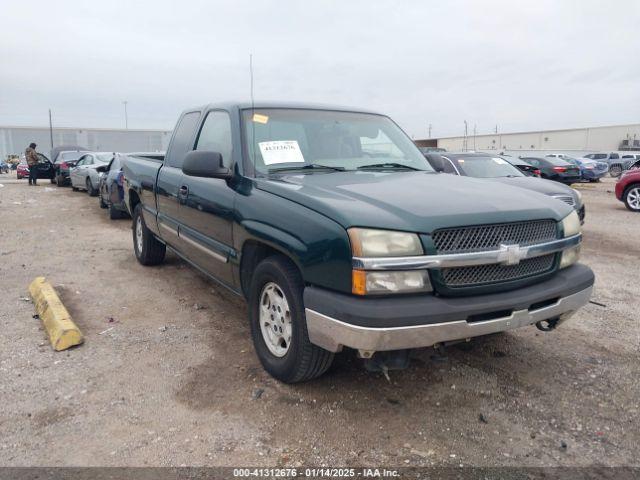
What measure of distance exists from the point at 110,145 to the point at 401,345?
61408 millimetres

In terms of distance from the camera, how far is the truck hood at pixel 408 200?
8.59ft

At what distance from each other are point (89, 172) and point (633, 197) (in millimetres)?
15494

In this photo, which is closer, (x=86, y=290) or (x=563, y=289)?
(x=563, y=289)

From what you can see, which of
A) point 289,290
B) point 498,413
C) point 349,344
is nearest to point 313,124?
point 289,290

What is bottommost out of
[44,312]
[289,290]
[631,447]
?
[631,447]

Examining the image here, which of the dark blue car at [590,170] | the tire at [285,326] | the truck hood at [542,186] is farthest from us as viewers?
the dark blue car at [590,170]

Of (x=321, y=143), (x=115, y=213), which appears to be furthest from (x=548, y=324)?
(x=115, y=213)

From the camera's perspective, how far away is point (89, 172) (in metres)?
15.1

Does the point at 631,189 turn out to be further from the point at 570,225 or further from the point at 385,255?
the point at 385,255

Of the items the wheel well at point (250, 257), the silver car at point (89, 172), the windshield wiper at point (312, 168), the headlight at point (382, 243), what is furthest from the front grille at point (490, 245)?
the silver car at point (89, 172)

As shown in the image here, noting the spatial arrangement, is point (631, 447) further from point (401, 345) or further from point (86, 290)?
A: point (86, 290)

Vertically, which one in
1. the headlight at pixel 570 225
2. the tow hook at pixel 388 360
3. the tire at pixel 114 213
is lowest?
the tow hook at pixel 388 360

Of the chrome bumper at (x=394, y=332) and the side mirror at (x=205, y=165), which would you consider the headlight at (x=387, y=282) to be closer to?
the chrome bumper at (x=394, y=332)

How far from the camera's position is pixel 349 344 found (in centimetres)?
250
